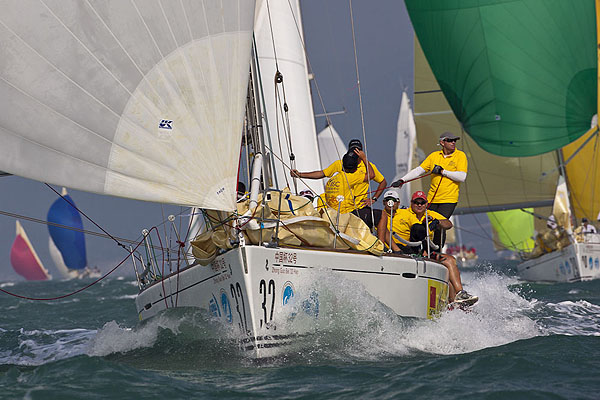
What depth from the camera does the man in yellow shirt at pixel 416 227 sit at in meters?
7.02

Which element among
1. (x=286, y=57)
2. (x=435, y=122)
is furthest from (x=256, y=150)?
(x=435, y=122)

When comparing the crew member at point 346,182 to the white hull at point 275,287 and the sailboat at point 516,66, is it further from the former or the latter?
the sailboat at point 516,66

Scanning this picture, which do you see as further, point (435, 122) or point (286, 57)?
point (435, 122)

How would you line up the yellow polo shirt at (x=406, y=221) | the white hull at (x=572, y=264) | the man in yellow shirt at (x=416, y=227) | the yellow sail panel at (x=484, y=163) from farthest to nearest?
the yellow sail panel at (x=484, y=163) < the white hull at (x=572, y=264) < the yellow polo shirt at (x=406, y=221) < the man in yellow shirt at (x=416, y=227)

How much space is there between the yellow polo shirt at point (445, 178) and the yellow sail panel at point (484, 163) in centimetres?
1390

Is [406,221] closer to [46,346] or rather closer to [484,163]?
[46,346]

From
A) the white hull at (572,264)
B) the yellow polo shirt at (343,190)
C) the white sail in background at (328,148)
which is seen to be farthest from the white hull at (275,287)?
the white sail in background at (328,148)

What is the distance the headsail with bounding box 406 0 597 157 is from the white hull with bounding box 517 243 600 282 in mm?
3412

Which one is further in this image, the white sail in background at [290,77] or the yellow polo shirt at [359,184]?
the white sail in background at [290,77]

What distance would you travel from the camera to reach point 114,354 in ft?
20.7

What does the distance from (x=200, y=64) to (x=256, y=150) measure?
1.37 metres

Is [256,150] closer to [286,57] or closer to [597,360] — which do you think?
[597,360]

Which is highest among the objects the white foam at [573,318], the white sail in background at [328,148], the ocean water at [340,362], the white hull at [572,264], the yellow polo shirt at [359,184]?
the white sail in background at [328,148]

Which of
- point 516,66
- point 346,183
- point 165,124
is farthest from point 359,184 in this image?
point 516,66
